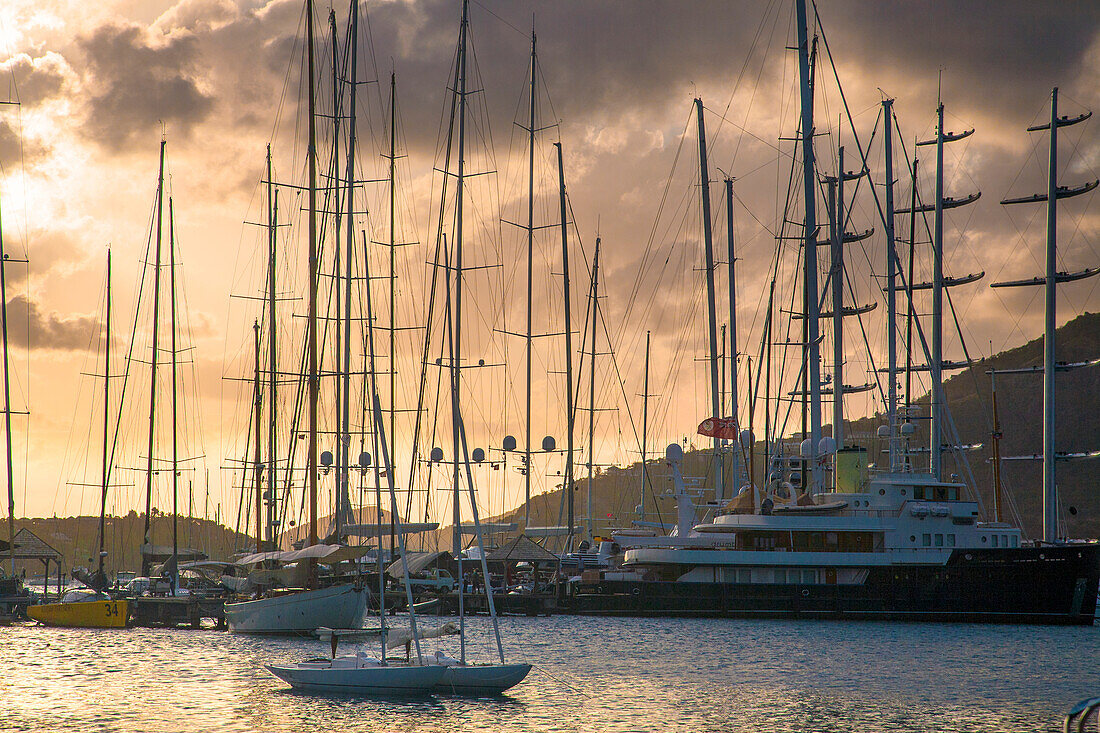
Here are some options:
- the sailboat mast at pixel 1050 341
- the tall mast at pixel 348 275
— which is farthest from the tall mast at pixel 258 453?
the sailboat mast at pixel 1050 341

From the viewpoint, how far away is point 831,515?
2333 inches

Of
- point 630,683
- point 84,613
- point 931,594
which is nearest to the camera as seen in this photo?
point 630,683

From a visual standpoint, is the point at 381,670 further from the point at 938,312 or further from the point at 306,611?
the point at 938,312

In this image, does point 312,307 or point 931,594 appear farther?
point 931,594

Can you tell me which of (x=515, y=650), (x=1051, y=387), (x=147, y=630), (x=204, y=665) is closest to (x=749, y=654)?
(x=515, y=650)

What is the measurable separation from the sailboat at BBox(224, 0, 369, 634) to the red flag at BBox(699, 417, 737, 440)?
2272 cm

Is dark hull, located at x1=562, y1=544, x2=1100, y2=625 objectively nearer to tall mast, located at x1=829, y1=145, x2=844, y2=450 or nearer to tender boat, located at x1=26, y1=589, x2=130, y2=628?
tall mast, located at x1=829, y1=145, x2=844, y2=450

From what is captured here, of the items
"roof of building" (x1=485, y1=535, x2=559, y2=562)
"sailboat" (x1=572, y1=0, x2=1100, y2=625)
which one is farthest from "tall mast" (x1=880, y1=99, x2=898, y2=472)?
"roof of building" (x1=485, y1=535, x2=559, y2=562)

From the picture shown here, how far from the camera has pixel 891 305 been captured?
70312 mm

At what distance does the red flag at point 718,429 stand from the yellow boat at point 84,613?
32.2m

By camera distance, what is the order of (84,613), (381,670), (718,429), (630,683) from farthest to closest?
1. (718,429)
2. (84,613)
3. (630,683)
4. (381,670)

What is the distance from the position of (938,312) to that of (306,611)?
43.8 meters

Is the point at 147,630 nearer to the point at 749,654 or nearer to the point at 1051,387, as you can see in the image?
the point at 749,654

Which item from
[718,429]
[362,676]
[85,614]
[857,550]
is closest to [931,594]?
[857,550]
